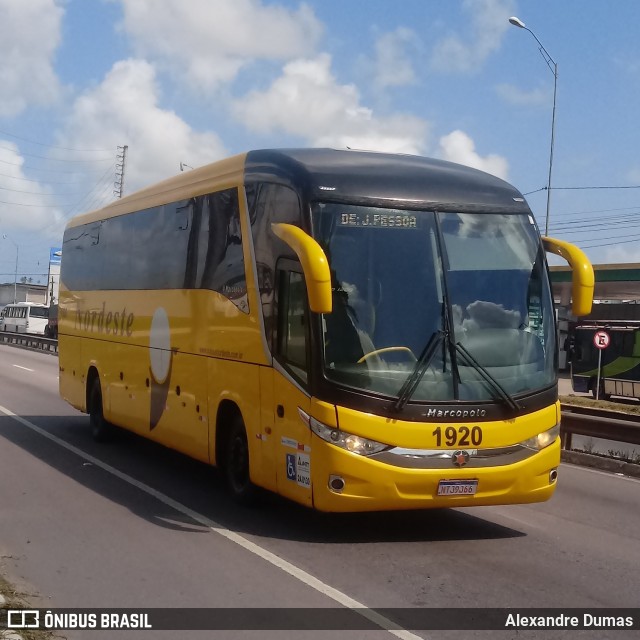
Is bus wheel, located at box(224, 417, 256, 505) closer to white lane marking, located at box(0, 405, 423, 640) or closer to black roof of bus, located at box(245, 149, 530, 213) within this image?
white lane marking, located at box(0, 405, 423, 640)

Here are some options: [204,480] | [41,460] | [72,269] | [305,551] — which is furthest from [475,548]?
[72,269]

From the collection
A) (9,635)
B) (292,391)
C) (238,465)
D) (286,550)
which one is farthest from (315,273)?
(9,635)

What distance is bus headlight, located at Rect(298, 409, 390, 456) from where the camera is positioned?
812 centimetres

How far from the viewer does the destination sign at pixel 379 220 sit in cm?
861

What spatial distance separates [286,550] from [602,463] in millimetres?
7657

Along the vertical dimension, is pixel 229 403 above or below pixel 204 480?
above

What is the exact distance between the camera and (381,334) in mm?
8344

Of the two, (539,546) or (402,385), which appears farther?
(539,546)

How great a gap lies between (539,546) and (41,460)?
280 inches

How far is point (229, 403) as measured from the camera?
33.6 ft

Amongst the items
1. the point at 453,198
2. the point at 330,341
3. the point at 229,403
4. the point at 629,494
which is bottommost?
the point at 629,494

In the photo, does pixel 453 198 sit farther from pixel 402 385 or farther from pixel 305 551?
pixel 305 551

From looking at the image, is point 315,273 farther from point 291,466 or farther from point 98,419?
point 98,419

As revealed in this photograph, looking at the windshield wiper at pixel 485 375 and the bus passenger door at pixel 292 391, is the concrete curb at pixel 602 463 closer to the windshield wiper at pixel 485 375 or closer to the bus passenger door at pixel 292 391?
the windshield wiper at pixel 485 375
